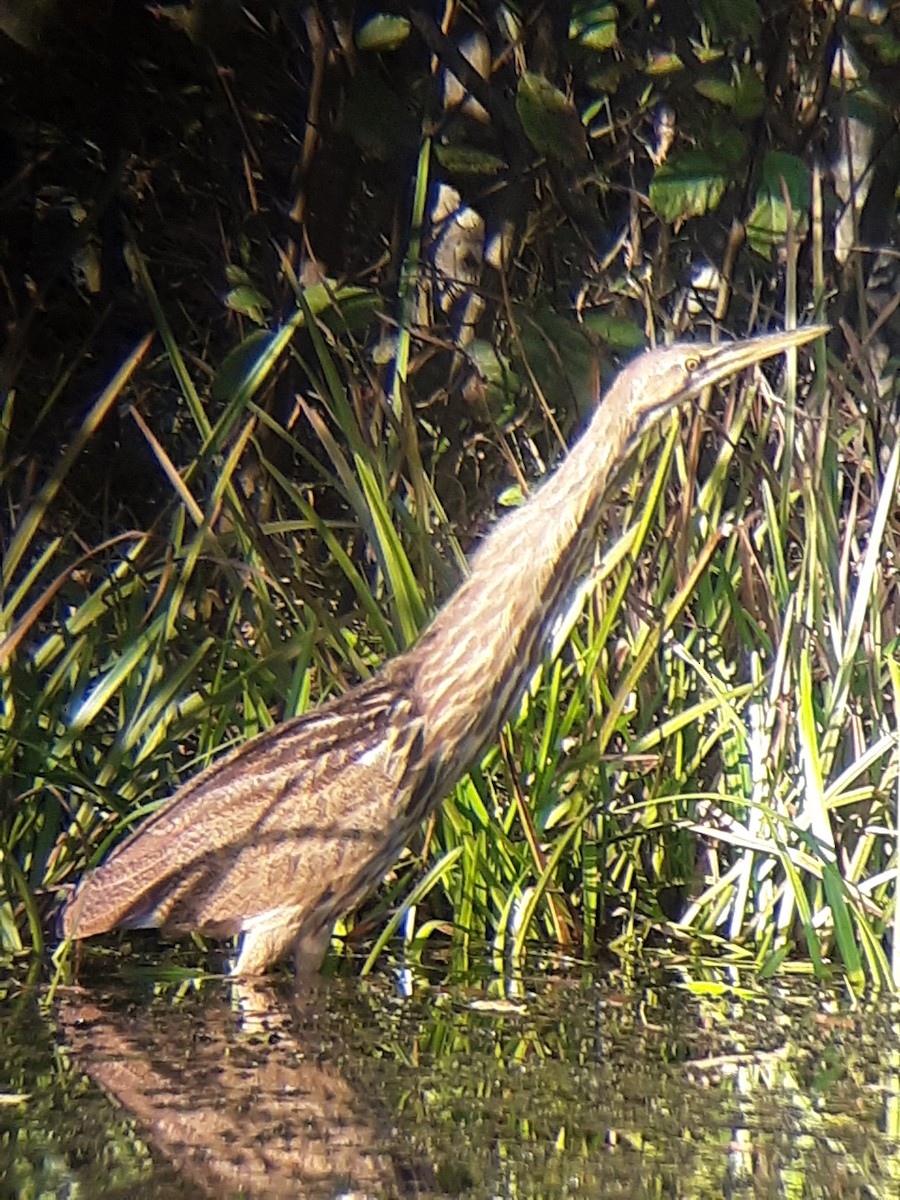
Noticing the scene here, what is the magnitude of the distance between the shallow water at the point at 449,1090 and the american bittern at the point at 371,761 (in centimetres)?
6

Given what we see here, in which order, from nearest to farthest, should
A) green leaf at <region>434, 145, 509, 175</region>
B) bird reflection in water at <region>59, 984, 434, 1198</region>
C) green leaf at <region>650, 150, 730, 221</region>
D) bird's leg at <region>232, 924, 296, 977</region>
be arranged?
1. bird reflection in water at <region>59, 984, 434, 1198</region>
2. bird's leg at <region>232, 924, 296, 977</region>
3. green leaf at <region>650, 150, 730, 221</region>
4. green leaf at <region>434, 145, 509, 175</region>

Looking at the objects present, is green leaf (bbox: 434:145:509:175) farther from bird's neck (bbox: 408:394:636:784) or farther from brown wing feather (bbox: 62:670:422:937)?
brown wing feather (bbox: 62:670:422:937)

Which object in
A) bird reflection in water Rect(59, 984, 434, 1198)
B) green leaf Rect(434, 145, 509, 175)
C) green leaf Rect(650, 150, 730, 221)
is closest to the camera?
bird reflection in water Rect(59, 984, 434, 1198)

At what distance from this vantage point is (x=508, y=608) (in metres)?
1.29

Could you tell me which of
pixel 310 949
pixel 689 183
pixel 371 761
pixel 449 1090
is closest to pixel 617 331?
pixel 689 183

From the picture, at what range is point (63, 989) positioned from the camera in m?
1.22

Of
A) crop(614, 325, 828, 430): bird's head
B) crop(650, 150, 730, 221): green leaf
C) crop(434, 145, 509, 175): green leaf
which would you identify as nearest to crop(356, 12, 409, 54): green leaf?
crop(434, 145, 509, 175): green leaf

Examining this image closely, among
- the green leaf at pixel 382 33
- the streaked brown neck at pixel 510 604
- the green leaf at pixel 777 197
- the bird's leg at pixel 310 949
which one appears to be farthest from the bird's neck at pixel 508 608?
the green leaf at pixel 382 33

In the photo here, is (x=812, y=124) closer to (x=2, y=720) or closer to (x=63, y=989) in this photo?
(x=2, y=720)

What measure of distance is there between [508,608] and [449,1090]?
18.4 inches

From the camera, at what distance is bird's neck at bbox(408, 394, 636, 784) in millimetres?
1275

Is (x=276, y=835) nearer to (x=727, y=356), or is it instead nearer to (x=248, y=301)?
(x=727, y=356)

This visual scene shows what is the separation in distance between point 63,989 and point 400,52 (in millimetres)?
1015

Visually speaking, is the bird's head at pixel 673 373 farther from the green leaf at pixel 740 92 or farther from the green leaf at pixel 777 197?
the green leaf at pixel 740 92
